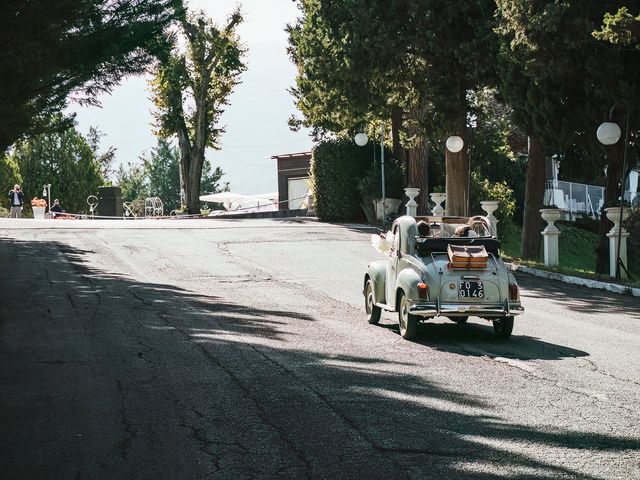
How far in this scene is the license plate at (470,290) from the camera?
40.8 ft

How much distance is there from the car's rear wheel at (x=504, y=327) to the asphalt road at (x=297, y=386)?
28cm

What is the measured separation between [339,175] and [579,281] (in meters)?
16.8

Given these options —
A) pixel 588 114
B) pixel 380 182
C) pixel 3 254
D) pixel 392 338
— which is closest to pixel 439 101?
pixel 588 114

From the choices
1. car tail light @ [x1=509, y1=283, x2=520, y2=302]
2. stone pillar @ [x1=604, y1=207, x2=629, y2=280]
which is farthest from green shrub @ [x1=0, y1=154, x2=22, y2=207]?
car tail light @ [x1=509, y1=283, x2=520, y2=302]

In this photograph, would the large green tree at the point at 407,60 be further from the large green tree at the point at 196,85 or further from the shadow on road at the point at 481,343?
the large green tree at the point at 196,85

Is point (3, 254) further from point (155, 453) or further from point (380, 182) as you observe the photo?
point (155, 453)

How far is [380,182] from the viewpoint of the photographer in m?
35.3

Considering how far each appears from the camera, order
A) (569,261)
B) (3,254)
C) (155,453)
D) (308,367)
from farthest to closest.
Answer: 1. (569,261)
2. (3,254)
3. (308,367)
4. (155,453)

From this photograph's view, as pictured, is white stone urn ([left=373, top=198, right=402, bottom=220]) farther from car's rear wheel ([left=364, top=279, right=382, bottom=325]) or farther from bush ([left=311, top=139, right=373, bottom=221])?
car's rear wheel ([left=364, top=279, right=382, bottom=325])

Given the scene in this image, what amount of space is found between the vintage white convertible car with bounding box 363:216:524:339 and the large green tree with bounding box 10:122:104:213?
55616 millimetres

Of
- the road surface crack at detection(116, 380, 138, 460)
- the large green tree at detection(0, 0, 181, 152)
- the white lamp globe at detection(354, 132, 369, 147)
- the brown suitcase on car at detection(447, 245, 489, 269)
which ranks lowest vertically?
the road surface crack at detection(116, 380, 138, 460)

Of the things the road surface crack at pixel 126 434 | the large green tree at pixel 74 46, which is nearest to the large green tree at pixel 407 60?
the large green tree at pixel 74 46

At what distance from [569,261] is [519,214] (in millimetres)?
8019

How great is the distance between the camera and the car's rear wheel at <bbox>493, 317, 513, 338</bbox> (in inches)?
498
